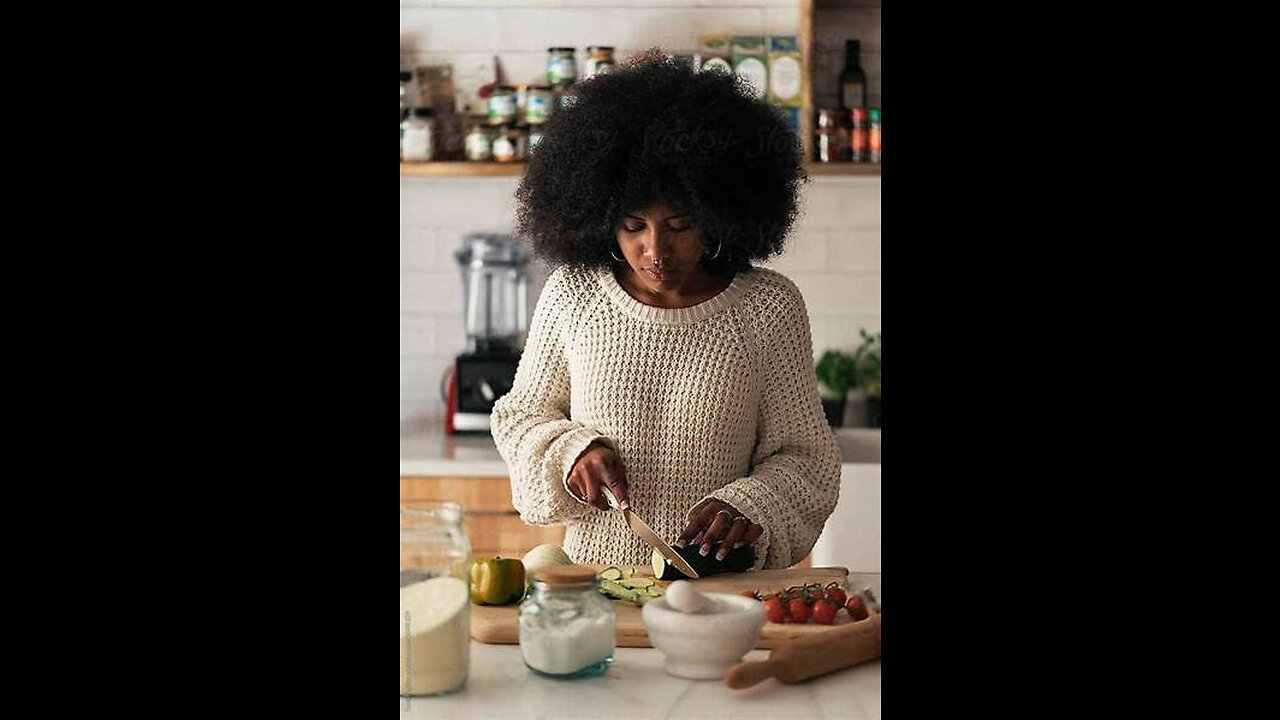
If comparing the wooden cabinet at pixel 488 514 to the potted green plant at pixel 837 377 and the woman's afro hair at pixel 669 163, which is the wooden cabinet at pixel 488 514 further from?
the potted green plant at pixel 837 377

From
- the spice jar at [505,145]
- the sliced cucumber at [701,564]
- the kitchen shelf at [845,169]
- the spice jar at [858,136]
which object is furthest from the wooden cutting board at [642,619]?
the spice jar at [505,145]

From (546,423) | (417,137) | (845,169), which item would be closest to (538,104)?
(417,137)

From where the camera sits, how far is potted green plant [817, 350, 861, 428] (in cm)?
159

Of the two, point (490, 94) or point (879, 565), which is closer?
point (879, 565)

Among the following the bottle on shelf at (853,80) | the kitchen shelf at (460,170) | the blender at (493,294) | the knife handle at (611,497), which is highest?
the bottle on shelf at (853,80)

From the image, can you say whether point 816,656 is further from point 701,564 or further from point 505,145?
point 505,145

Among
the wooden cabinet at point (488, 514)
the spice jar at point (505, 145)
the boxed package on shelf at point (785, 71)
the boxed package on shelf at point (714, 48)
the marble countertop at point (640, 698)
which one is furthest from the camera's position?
the spice jar at point (505, 145)

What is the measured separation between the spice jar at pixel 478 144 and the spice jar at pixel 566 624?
1.09 metres

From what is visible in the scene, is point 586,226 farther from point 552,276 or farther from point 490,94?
point 490,94

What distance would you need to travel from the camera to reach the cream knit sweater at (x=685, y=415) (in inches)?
33.0
